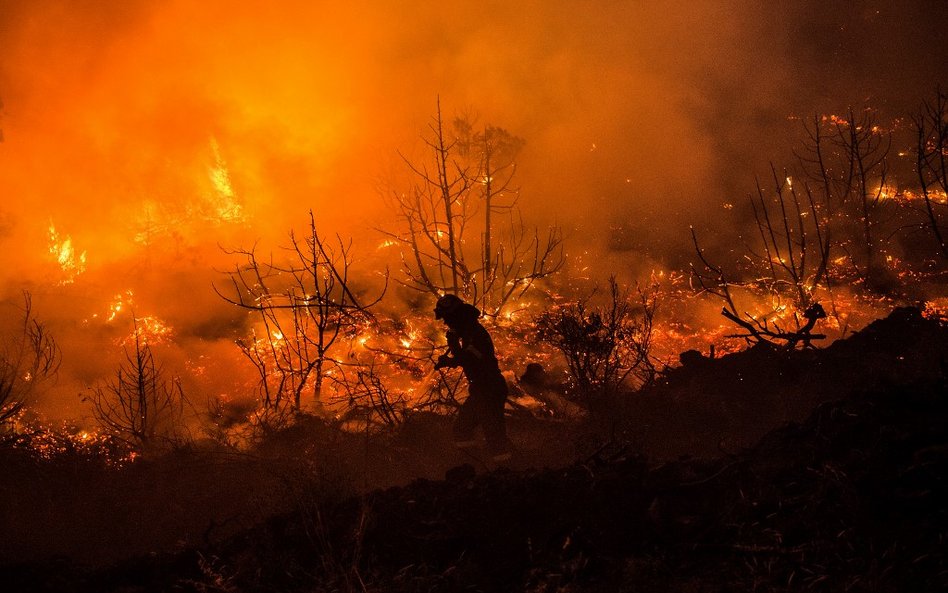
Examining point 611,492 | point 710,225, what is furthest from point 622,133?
point 611,492

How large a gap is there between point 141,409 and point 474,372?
529cm

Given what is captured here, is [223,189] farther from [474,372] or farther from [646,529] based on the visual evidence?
[646,529]

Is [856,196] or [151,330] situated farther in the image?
[856,196]

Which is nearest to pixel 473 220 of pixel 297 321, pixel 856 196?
pixel 297 321

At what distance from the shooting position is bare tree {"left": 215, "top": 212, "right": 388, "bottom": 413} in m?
9.19

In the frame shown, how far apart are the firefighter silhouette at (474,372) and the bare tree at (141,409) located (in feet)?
13.5

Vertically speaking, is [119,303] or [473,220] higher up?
[473,220]

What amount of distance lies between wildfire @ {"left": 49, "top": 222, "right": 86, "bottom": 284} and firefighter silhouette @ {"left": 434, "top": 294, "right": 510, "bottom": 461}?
1229 centimetres

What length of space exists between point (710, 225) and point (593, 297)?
186 inches

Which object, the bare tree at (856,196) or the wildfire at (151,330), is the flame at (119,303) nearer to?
the wildfire at (151,330)

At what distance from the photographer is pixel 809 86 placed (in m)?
20.6

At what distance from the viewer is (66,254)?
15.5 metres

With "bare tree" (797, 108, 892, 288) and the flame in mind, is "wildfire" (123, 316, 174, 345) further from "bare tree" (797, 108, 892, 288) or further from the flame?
"bare tree" (797, 108, 892, 288)

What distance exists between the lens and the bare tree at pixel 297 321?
30.1ft
